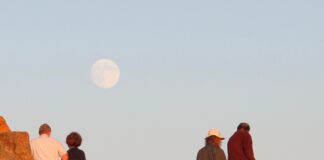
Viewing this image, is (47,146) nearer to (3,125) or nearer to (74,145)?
(74,145)

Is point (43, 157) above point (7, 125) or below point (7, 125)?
below

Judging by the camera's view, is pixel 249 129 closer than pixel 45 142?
No

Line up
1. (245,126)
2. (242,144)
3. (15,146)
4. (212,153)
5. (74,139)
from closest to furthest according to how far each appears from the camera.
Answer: (74,139) < (15,146) < (212,153) < (245,126) < (242,144)

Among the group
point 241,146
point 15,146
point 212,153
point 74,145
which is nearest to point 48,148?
point 74,145

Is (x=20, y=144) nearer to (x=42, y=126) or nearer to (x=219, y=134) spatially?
(x=42, y=126)

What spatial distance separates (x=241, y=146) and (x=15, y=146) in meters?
4.93

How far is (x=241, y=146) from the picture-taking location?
18.3 m

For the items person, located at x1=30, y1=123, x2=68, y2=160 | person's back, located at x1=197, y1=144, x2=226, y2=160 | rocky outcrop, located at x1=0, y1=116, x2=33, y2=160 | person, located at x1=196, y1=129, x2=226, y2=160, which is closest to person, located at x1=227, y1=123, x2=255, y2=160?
person, located at x1=196, y1=129, x2=226, y2=160

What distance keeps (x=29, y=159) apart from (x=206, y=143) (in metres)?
3.85

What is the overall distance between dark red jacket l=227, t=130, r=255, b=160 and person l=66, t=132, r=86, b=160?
3461 mm

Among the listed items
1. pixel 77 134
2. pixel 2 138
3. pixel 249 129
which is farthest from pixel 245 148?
pixel 2 138

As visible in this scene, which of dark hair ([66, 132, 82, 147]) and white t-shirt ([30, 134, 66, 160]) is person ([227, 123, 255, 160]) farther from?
white t-shirt ([30, 134, 66, 160])

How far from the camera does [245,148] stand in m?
18.2

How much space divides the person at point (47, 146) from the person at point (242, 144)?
3829 mm
